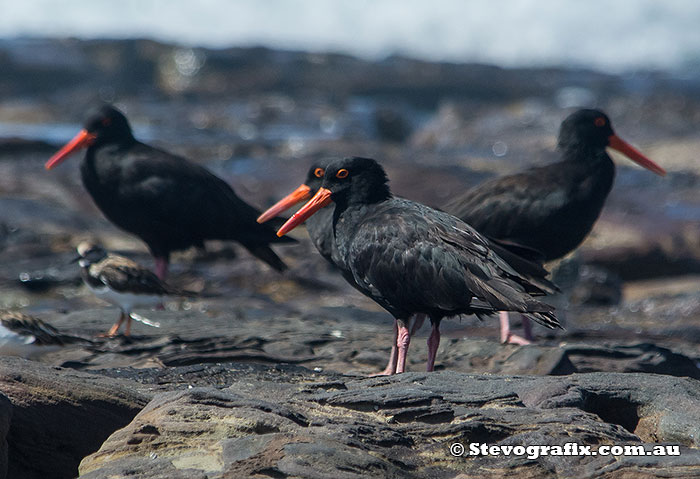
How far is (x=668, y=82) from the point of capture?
3538cm

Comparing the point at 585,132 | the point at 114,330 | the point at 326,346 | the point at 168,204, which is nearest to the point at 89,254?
the point at 114,330

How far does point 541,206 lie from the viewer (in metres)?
7.16

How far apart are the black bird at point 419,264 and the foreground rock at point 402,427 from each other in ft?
1.66

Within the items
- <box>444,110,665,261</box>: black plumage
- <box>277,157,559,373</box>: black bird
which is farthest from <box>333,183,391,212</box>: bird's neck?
<box>444,110,665,261</box>: black plumage

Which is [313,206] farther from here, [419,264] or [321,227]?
[419,264]

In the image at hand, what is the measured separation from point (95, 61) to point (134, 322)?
26.5 m

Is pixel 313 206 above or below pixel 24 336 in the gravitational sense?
above

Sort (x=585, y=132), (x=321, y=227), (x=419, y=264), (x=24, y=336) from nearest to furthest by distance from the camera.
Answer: (x=419, y=264) → (x=24, y=336) → (x=321, y=227) → (x=585, y=132)

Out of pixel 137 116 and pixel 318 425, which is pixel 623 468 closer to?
pixel 318 425

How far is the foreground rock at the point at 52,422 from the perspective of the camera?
4.19m

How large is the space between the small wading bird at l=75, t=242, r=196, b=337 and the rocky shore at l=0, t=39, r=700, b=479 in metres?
0.22

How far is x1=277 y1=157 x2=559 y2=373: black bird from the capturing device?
512 centimetres

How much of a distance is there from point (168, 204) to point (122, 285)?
5.67 feet

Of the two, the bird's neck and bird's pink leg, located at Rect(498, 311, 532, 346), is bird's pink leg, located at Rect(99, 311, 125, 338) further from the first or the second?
bird's pink leg, located at Rect(498, 311, 532, 346)
